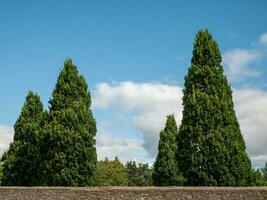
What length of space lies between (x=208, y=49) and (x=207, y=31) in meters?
1.51

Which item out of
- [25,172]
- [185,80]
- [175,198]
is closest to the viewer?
[175,198]

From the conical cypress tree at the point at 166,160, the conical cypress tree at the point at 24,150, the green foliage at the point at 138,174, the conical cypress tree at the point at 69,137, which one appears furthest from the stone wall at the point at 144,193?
the green foliage at the point at 138,174

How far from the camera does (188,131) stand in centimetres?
2933

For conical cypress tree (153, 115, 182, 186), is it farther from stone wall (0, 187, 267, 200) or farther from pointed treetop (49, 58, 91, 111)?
stone wall (0, 187, 267, 200)

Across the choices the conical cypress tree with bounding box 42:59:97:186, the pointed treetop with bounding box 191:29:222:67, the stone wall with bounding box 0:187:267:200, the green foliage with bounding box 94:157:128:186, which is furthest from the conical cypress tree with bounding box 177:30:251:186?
the green foliage with bounding box 94:157:128:186

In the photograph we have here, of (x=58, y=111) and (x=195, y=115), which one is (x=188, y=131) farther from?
(x=58, y=111)

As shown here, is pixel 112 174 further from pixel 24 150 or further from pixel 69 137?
pixel 69 137

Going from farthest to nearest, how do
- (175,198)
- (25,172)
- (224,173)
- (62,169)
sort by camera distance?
(25,172)
(62,169)
(224,173)
(175,198)

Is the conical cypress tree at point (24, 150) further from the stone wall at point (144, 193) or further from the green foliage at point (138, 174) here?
the green foliage at point (138, 174)

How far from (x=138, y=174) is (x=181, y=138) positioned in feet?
299

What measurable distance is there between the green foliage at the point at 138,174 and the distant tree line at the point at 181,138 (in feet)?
210

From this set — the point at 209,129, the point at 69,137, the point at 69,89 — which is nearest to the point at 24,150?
the point at 69,89

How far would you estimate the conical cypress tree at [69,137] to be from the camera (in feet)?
108

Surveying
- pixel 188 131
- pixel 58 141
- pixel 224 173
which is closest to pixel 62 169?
pixel 58 141
